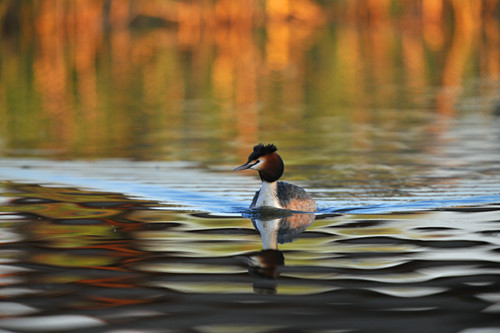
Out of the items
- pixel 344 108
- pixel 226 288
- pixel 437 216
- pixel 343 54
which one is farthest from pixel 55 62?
pixel 226 288

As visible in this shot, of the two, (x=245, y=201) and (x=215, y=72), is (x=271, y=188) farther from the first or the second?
(x=215, y=72)

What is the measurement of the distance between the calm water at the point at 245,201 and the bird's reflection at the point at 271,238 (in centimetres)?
2

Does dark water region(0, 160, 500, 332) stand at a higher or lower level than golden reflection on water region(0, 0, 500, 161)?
lower

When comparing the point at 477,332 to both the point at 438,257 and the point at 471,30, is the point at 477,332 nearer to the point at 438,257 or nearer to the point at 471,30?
the point at 438,257

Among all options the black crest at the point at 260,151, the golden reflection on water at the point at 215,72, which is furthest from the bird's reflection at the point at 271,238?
the golden reflection on water at the point at 215,72

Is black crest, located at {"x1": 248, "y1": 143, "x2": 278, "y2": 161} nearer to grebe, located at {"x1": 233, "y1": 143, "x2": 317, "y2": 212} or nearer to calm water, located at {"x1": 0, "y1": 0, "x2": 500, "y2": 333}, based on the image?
grebe, located at {"x1": 233, "y1": 143, "x2": 317, "y2": 212}

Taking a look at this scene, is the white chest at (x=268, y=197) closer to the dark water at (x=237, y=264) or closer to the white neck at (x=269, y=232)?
the dark water at (x=237, y=264)

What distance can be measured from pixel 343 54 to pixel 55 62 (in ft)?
33.1

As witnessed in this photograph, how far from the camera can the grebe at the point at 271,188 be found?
8742 millimetres

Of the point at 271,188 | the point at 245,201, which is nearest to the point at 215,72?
the point at 245,201

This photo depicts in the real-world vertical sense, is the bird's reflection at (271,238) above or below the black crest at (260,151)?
below

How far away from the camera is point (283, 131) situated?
50.5ft

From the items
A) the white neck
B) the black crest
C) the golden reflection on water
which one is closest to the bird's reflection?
Answer: the white neck

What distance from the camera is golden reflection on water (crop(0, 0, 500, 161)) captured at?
1545 cm
